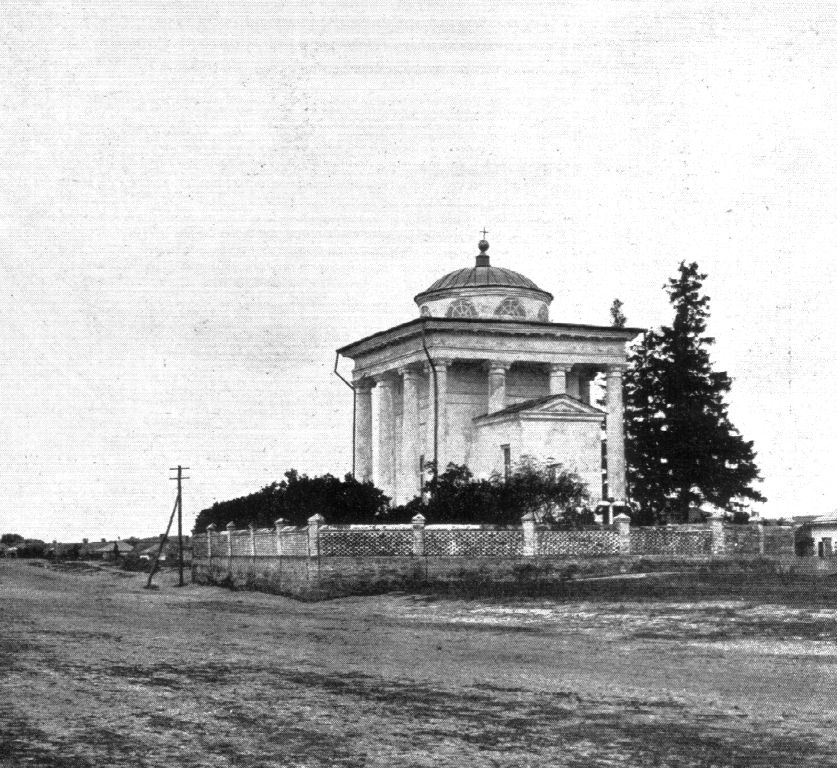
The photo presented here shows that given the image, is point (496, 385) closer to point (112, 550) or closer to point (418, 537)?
point (418, 537)

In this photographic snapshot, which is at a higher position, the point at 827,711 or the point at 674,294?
the point at 674,294

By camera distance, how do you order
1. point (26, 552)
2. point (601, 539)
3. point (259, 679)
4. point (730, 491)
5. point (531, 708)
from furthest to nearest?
1. point (26, 552)
2. point (730, 491)
3. point (601, 539)
4. point (259, 679)
5. point (531, 708)

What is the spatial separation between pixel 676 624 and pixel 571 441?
22.7m

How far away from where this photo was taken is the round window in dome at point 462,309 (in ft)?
148

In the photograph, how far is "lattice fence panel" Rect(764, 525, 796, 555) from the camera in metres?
31.6

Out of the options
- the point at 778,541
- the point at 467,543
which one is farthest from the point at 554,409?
the point at 467,543

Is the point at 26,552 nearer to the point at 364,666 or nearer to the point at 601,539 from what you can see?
the point at 601,539

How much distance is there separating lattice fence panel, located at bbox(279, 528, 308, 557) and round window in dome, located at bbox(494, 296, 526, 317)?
16767mm

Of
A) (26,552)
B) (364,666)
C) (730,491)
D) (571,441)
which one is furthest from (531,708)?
(26,552)

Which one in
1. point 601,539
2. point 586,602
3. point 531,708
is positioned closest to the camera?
point 531,708

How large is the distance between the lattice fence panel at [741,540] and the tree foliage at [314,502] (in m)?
8.84

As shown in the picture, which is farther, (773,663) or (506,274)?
(506,274)

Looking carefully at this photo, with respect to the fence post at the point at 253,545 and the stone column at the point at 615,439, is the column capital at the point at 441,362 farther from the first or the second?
the fence post at the point at 253,545

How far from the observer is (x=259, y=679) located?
37.9 ft
